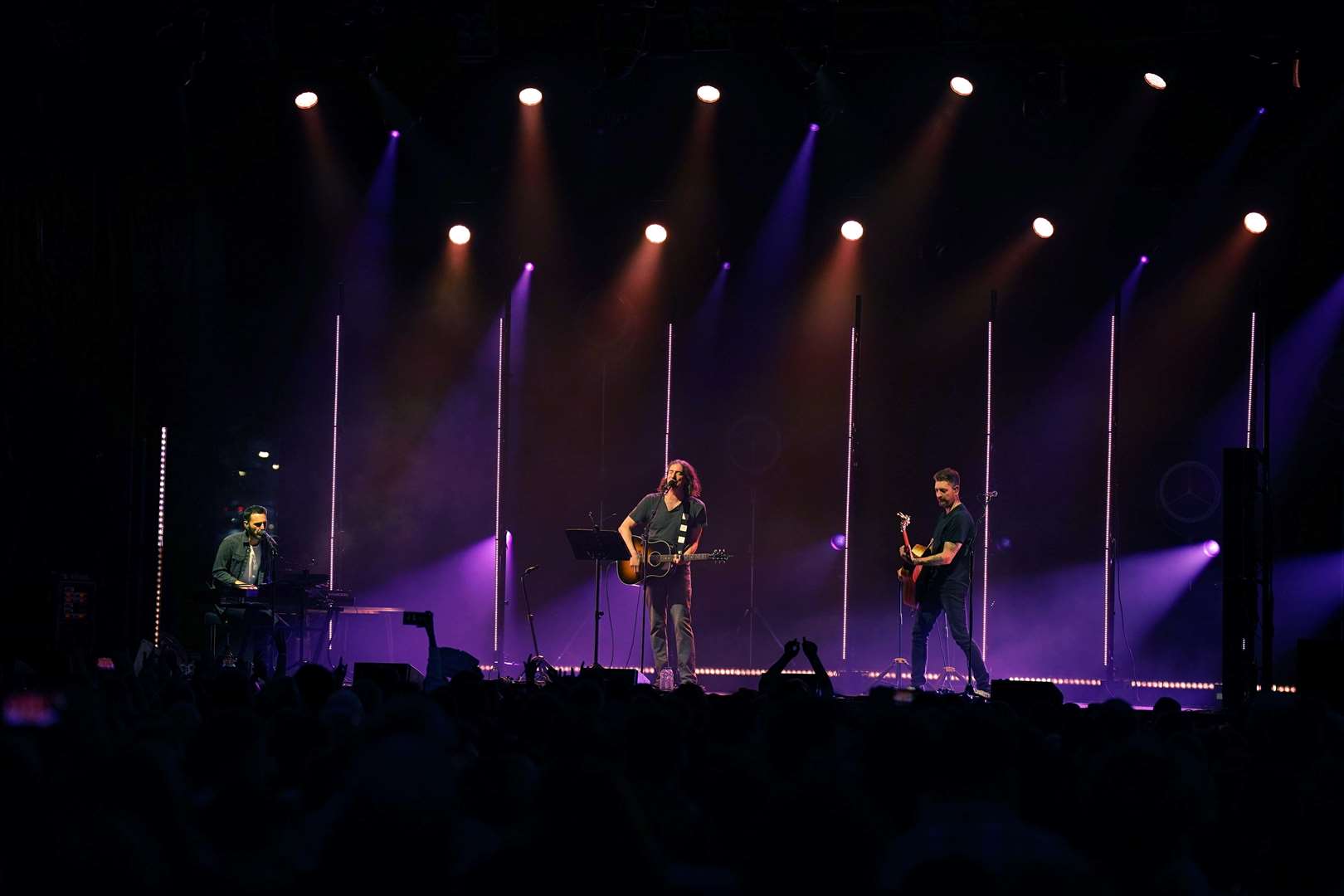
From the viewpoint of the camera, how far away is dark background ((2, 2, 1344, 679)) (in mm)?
13219

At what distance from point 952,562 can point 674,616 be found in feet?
7.97

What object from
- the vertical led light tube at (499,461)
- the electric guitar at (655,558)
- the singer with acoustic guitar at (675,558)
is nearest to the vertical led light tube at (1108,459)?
the electric guitar at (655,558)

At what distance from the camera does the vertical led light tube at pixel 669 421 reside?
48.3ft

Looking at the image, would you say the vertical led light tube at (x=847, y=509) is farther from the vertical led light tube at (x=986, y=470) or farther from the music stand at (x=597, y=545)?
the music stand at (x=597, y=545)

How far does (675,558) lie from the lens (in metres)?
12.4

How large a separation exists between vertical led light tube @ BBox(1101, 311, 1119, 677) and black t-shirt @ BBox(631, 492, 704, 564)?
4.20 meters

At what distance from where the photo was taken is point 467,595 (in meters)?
14.8

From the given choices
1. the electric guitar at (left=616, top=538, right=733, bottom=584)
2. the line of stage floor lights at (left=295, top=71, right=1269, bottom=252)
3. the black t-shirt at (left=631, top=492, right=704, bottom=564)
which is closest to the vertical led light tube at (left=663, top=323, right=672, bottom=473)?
the line of stage floor lights at (left=295, top=71, right=1269, bottom=252)

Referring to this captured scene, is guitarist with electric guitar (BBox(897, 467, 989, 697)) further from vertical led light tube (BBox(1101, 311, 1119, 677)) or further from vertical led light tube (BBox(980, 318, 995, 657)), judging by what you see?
vertical led light tube (BBox(1101, 311, 1119, 677))

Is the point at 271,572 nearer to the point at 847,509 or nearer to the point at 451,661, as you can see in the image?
the point at 451,661

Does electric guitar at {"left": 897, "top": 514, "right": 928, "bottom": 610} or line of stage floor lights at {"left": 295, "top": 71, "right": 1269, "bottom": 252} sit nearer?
electric guitar at {"left": 897, "top": 514, "right": 928, "bottom": 610}

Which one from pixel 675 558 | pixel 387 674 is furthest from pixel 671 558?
pixel 387 674

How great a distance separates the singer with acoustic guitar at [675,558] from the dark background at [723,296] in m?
2.12

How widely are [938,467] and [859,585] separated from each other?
1428mm
